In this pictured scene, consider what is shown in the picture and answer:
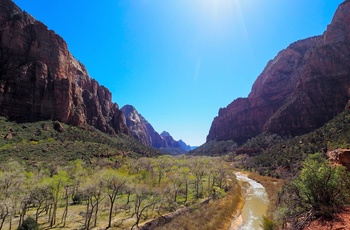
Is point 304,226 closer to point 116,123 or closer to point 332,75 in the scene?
point 332,75

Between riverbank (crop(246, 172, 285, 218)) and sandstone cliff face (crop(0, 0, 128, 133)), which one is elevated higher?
sandstone cliff face (crop(0, 0, 128, 133))

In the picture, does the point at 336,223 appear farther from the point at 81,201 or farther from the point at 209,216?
the point at 81,201

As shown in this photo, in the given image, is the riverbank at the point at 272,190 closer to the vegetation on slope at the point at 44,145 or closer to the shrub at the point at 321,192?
the shrub at the point at 321,192

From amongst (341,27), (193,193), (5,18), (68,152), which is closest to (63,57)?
(5,18)

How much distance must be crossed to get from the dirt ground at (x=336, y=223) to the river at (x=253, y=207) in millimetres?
18927

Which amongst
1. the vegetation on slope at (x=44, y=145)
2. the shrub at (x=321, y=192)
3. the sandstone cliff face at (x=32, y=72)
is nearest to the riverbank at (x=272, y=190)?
the shrub at (x=321, y=192)

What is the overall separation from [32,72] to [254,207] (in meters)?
108

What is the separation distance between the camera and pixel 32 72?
99.1 m

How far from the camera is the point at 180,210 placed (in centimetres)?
3650

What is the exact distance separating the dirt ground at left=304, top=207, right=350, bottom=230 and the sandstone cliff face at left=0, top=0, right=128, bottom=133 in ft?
337

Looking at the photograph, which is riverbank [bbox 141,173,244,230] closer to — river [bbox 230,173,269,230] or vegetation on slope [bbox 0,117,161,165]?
river [bbox 230,173,269,230]

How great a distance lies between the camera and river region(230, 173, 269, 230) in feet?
109

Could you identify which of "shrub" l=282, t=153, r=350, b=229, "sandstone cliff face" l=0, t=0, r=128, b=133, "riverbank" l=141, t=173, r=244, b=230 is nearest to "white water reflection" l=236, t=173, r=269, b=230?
"riverbank" l=141, t=173, r=244, b=230

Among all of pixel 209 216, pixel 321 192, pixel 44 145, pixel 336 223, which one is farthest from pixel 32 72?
pixel 336 223
